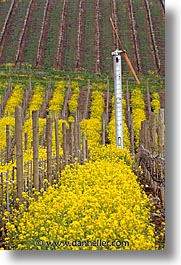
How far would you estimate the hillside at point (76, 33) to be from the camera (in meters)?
8.48

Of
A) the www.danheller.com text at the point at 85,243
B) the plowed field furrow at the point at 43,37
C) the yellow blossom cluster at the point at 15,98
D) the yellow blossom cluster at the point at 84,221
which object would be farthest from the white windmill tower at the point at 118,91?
the www.danheller.com text at the point at 85,243

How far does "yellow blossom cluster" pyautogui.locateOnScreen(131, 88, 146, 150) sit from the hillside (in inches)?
15.5

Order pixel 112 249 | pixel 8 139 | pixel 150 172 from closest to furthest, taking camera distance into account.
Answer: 1. pixel 112 249
2. pixel 150 172
3. pixel 8 139

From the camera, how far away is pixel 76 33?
31.9 feet

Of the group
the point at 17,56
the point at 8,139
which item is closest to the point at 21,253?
the point at 8,139

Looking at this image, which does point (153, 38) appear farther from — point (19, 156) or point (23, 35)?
point (19, 156)

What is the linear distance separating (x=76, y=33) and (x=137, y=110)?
3.98 ft

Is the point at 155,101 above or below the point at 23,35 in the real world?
below

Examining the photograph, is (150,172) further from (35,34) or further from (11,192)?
(35,34)

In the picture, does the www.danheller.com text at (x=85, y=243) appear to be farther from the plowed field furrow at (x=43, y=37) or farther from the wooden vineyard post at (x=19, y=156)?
the plowed field furrow at (x=43, y=37)

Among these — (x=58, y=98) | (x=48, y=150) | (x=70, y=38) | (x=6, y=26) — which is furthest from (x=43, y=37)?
(x=48, y=150)

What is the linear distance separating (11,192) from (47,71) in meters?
4.15

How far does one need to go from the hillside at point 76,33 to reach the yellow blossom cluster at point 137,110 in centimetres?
39

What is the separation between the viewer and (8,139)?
28.5ft
